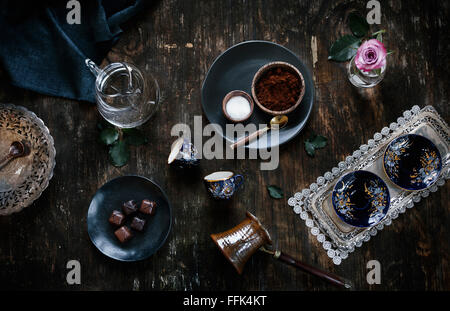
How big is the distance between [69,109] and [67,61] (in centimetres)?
19

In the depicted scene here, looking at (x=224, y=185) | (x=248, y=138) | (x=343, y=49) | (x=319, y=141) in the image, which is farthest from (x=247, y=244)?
(x=343, y=49)

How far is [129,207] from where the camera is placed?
137 centimetres

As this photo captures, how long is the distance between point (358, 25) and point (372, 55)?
0.20 m

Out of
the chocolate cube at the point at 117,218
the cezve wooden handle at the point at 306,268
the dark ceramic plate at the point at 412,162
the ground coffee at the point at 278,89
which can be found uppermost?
the ground coffee at the point at 278,89

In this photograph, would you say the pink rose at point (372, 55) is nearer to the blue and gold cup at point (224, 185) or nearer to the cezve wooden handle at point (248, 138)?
the cezve wooden handle at point (248, 138)

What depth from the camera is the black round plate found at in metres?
1.38

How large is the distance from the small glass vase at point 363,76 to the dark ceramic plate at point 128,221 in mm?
866

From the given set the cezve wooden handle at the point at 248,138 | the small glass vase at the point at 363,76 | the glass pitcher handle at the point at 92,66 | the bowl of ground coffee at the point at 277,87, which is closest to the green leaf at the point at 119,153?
the glass pitcher handle at the point at 92,66

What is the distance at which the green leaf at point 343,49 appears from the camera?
1.43m

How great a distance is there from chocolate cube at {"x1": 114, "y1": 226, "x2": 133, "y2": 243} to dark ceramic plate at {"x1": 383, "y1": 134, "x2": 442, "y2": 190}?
1015mm

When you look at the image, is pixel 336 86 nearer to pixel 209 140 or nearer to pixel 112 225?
pixel 209 140

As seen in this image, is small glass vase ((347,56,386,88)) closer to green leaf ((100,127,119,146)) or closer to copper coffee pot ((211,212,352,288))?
copper coffee pot ((211,212,352,288))

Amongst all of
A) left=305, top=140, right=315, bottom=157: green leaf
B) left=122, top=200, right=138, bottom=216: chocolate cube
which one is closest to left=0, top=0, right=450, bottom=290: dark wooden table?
left=305, top=140, right=315, bottom=157: green leaf

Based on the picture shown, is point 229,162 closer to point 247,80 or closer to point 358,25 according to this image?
point 247,80
